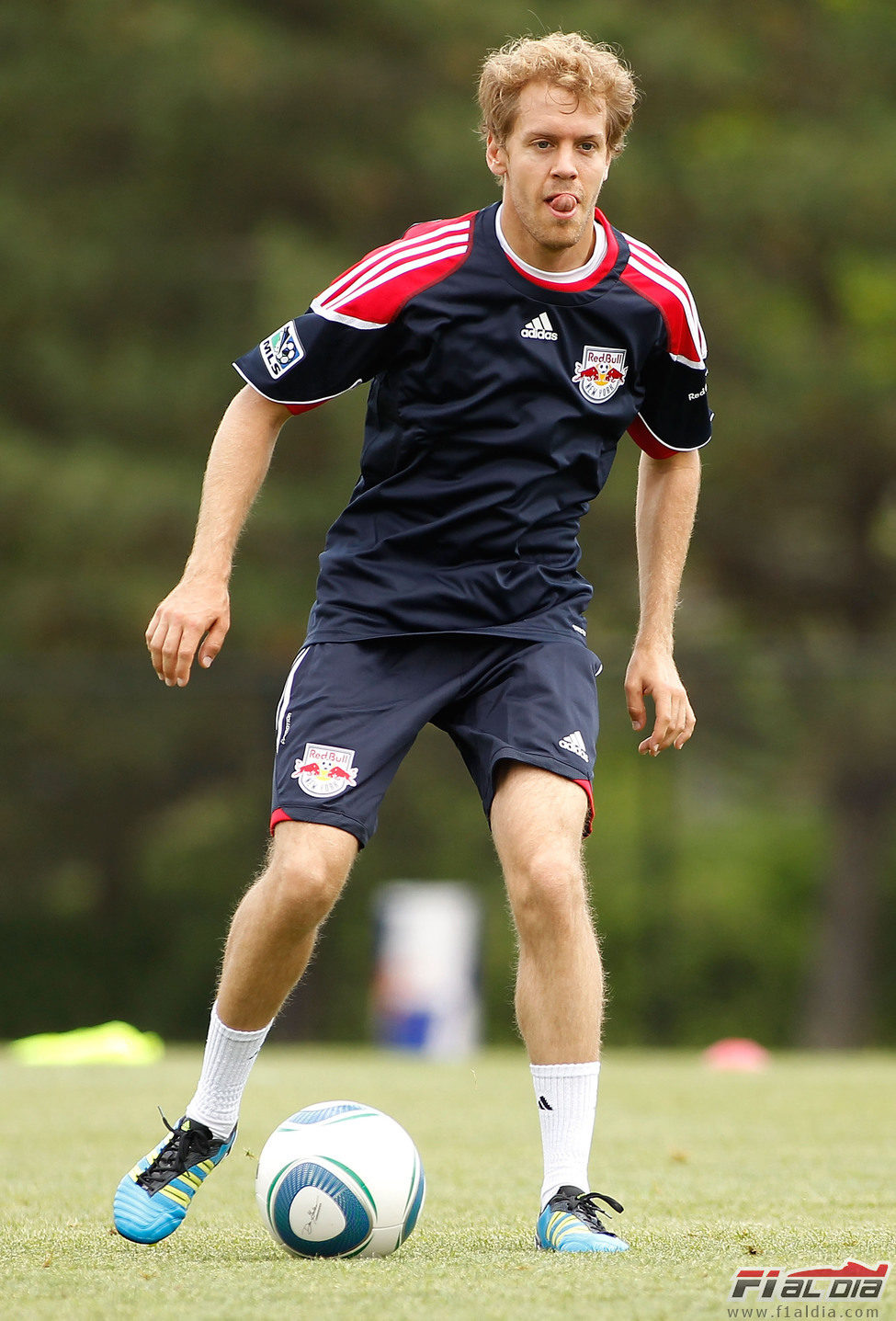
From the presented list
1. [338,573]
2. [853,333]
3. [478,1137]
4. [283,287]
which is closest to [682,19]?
[853,333]

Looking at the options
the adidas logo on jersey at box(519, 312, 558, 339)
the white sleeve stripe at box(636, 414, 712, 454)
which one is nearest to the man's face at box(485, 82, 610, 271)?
the adidas logo on jersey at box(519, 312, 558, 339)

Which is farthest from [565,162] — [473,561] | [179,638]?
[179,638]

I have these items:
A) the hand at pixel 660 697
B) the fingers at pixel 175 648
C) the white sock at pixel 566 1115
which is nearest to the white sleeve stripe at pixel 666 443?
the hand at pixel 660 697

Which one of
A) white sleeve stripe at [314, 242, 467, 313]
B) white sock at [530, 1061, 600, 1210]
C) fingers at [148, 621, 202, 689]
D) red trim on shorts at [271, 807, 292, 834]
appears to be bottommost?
white sock at [530, 1061, 600, 1210]

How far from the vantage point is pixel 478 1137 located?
6.21 meters

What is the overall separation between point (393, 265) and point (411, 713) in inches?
37.9

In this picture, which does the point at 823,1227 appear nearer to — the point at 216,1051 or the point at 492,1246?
the point at 492,1246

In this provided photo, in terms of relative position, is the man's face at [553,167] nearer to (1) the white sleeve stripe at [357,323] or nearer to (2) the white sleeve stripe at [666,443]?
(1) the white sleeve stripe at [357,323]

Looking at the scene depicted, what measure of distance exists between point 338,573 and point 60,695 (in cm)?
1055

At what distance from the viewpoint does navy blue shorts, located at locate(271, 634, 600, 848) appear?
3.78m

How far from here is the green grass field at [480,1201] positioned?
2.97 metres

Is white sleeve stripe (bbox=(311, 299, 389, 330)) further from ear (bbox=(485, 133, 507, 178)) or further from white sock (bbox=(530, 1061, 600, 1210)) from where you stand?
white sock (bbox=(530, 1061, 600, 1210))

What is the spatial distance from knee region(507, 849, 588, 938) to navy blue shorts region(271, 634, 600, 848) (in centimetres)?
22

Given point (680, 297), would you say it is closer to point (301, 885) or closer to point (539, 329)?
point (539, 329)
